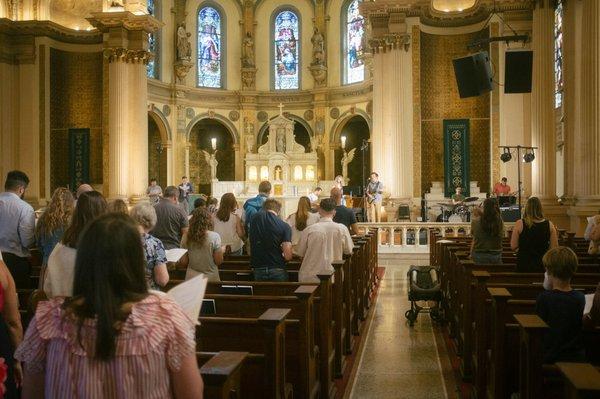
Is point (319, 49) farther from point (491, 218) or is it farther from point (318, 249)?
point (318, 249)

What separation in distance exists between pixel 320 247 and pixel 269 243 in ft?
1.73

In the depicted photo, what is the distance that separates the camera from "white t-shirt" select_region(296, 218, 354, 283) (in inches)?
260

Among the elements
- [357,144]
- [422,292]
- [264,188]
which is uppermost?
[357,144]

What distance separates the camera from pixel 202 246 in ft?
19.4

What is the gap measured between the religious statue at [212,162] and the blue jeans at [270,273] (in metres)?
20.8

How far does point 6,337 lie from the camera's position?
3195mm

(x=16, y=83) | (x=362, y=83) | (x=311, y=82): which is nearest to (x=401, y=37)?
(x=362, y=83)

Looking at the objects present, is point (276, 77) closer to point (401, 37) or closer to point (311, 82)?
point (311, 82)

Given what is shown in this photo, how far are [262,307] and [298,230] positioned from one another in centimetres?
328

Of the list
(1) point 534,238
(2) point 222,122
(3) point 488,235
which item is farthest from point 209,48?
(1) point 534,238

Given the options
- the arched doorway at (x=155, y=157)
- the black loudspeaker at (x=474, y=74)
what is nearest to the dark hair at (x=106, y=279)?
the black loudspeaker at (x=474, y=74)

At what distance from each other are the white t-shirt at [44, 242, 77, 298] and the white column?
563 inches

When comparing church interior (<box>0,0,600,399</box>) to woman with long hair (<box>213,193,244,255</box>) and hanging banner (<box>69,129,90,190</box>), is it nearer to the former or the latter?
hanging banner (<box>69,129,90,190</box>)

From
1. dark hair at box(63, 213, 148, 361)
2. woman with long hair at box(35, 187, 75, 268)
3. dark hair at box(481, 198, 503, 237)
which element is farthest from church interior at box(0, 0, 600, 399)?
woman with long hair at box(35, 187, 75, 268)
